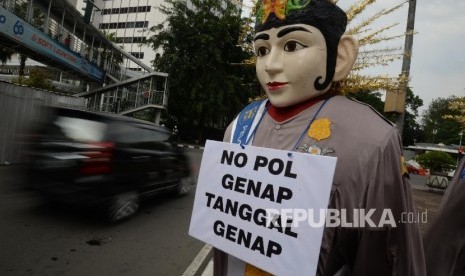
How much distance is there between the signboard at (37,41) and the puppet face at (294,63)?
1106 centimetres

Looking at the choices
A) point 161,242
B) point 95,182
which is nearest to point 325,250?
point 161,242

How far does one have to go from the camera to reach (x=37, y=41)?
12.1 metres

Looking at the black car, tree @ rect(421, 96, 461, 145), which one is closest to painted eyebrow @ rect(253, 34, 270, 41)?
the black car

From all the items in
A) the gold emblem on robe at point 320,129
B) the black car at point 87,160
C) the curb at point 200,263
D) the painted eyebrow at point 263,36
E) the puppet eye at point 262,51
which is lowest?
the curb at point 200,263

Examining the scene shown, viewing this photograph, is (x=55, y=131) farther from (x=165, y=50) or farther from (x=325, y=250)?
(x=165, y=50)

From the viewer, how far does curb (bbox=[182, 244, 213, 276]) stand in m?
3.65

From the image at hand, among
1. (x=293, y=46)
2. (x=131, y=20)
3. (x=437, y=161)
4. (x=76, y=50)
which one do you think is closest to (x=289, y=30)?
(x=293, y=46)

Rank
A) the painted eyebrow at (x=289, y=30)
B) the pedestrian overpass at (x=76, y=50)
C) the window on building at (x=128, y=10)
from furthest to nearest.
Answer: the window on building at (x=128, y=10), the pedestrian overpass at (x=76, y=50), the painted eyebrow at (x=289, y=30)

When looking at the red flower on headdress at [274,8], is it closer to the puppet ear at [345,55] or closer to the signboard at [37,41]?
the puppet ear at [345,55]

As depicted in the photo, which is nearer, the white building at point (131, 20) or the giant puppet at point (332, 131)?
the giant puppet at point (332, 131)

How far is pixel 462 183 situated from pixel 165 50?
2383 centimetres

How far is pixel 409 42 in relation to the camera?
573 cm

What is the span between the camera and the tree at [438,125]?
188ft

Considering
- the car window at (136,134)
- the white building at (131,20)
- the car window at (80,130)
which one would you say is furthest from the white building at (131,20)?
the car window at (80,130)
